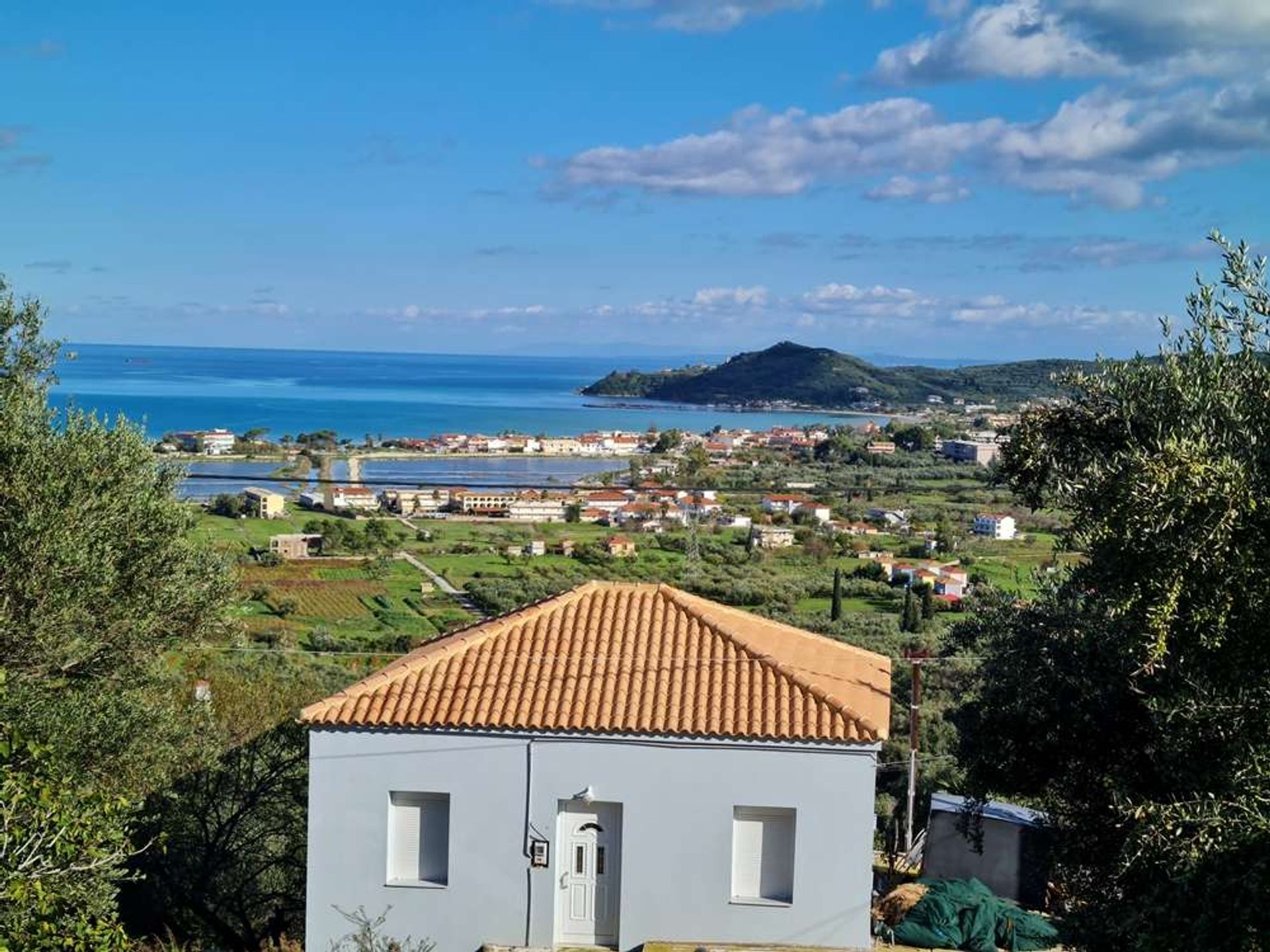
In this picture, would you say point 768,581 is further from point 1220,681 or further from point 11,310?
point 1220,681

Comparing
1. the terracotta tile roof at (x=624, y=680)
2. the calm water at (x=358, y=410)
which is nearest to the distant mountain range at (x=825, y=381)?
the calm water at (x=358, y=410)

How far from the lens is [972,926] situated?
11.4 m

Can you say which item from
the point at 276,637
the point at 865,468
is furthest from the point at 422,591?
the point at 865,468

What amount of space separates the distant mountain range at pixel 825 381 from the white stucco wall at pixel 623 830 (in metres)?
67.8

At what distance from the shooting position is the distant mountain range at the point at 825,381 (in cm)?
9450

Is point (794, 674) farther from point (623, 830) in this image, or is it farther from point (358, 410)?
point (358, 410)

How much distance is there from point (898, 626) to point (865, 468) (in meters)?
30.5

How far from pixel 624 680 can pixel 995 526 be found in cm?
3656

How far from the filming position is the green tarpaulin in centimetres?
1127

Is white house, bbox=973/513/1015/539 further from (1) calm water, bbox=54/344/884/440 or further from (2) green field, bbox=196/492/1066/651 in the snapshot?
(1) calm water, bbox=54/344/884/440

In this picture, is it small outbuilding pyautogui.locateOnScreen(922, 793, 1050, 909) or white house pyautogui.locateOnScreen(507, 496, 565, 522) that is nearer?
small outbuilding pyautogui.locateOnScreen(922, 793, 1050, 909)

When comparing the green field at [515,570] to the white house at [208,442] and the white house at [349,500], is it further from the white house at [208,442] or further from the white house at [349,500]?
the white house at [349,500]

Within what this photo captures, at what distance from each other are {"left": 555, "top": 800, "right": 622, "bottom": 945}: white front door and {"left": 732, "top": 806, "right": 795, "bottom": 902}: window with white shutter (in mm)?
1059

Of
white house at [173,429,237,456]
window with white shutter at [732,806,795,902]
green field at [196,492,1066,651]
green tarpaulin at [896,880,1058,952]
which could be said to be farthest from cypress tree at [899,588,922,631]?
white house at [173,429,237,456]
